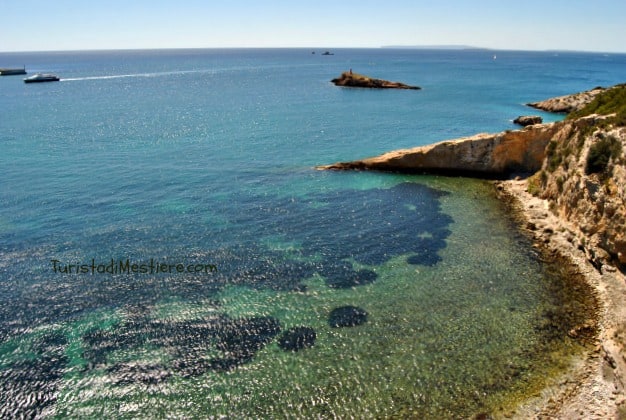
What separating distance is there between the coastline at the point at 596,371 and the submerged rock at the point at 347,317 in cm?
903

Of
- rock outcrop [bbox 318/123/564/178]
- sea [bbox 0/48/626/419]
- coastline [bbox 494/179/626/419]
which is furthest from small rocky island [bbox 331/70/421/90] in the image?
coastline [bbox 494/179/626/419]

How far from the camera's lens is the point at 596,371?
67.4 feet

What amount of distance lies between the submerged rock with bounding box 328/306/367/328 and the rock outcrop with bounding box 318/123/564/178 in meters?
28.9

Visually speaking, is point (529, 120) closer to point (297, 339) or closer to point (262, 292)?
point (262, 292)

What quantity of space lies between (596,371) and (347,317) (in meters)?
12.8

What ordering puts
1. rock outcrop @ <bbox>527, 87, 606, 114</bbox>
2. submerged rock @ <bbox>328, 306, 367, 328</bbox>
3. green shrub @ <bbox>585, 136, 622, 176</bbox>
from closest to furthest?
submerged rock @ <bbox>328, 306, 367, 328</bbox>
green shrub @ <bbox>585, 136, 622, 176</bbox>
rock outcrop @ <bbox>527, 87, 606, 114</bbox>

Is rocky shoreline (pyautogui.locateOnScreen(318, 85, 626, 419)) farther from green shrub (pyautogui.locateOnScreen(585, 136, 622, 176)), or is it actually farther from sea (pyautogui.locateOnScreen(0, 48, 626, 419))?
sea (pyautogui.locateOnScreen(0, 48, 626, 419))

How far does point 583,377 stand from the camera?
2020 centimetres

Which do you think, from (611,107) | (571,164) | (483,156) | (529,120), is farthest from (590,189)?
(529,120)

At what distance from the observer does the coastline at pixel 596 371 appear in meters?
18.4

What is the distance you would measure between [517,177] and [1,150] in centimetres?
6860

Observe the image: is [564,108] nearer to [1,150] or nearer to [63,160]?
[63,160]

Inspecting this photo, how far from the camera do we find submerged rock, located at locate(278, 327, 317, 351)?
2234 centimetres

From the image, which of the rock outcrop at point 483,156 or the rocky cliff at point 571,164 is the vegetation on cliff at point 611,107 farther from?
the rock outcrop at point 483,156
